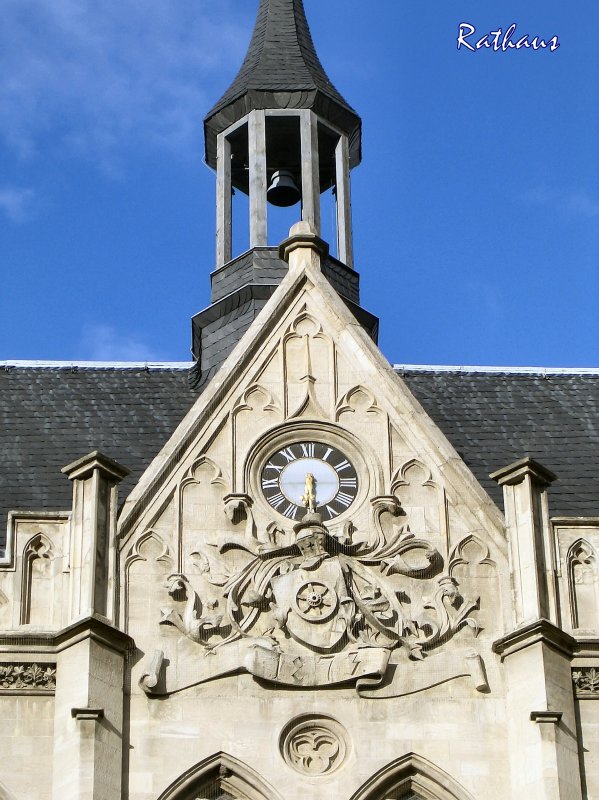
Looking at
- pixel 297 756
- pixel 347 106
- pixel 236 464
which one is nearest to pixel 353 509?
pixel 236 464

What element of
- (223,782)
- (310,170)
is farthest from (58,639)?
(310,170)

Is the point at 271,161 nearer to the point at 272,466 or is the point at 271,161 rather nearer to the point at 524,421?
the point at 524,421

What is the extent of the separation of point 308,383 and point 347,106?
354 inches

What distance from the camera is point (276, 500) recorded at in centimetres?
3061

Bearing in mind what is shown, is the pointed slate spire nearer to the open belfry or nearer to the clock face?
the open belfry

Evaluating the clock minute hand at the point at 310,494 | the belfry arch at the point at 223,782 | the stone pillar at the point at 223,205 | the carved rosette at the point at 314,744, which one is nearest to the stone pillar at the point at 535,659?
the carved rosette at the point at 314,744

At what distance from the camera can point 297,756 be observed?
2864cm

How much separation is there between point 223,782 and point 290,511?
12.7 feet

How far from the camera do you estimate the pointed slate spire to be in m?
38.9

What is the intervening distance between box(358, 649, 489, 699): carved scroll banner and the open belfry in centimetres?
3

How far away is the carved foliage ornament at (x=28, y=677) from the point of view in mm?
28797

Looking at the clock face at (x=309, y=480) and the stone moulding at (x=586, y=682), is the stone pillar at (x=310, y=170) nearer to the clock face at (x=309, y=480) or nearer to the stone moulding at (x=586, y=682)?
the clock face at (x=309, y=480)

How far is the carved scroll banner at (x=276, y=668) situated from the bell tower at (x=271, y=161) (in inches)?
327

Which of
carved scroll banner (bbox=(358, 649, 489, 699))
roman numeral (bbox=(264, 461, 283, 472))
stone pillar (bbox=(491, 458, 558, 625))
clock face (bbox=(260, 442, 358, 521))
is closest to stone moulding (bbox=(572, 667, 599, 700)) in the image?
stone pillar (bbox=(491, 458, 558, 625))
